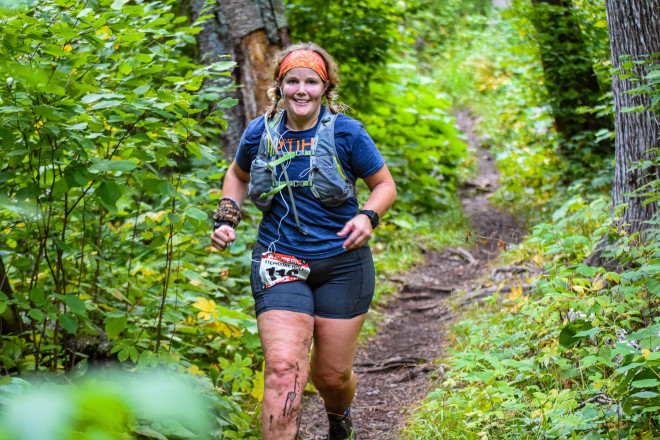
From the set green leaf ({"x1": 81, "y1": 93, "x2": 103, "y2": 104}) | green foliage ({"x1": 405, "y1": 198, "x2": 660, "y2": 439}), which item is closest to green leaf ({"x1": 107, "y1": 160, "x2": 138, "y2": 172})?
green leaf ({"x1": 81, "y1": 93, "x2": 103, "y2": 104})

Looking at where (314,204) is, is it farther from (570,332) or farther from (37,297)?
(570,332)

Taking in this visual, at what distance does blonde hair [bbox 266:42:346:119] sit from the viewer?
326 centimetres

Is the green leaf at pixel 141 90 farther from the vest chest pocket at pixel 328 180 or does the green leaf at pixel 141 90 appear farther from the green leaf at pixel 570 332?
the green leaf at pixel 570 332

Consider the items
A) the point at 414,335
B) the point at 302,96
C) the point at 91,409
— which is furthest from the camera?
the point at 414,335

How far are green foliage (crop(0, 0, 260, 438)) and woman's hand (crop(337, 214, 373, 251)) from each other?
766 millimetres

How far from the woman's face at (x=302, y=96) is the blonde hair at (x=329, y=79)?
0.14m

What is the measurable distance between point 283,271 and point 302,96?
909 millimetres

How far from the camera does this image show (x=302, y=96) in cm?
309

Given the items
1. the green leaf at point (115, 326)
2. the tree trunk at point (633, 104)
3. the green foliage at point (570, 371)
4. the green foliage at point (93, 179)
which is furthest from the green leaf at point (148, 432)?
the tree trunk at point (633, 104)

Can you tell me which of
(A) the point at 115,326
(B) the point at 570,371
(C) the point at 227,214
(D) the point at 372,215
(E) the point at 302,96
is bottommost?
(B) the point at 570,371

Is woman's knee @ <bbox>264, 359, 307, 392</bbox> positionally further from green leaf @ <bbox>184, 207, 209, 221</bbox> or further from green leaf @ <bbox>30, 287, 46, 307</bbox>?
green leaf @ <bbox>30, 287, 46, 307</bbox>

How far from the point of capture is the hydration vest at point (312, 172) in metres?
3.02

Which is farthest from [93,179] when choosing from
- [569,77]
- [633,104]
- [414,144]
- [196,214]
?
[569,77]

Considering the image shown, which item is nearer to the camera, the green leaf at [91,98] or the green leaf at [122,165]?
the green leaf at [122,165]
